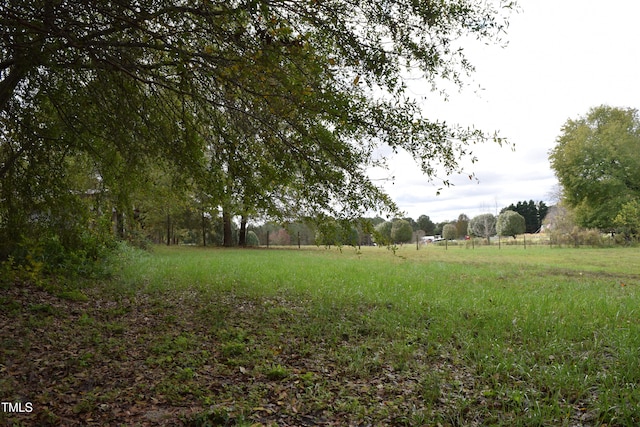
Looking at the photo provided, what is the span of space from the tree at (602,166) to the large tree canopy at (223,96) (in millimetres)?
26498

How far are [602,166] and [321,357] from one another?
29.1 meters

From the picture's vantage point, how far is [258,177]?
6.15 metres

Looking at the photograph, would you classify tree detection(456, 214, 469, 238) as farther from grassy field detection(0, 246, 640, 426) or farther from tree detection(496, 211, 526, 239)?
grassy field detection(0, 246, 640, 426)

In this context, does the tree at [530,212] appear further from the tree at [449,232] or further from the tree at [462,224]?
the tree at [449,232]

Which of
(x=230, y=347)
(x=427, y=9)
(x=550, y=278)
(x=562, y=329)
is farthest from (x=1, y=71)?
(x=550, y=278)

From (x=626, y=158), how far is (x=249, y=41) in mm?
29793

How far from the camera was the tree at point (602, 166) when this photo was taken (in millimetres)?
25438

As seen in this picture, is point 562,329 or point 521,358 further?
point 562,329

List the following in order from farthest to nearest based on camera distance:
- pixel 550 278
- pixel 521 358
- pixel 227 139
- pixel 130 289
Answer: pixel 550 278, pixel 130 289, pixel 227 139, pixel 521 358

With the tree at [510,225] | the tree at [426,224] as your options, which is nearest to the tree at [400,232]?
the tree at [510,225]

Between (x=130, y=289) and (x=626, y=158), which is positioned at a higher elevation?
(x=626, y=158)

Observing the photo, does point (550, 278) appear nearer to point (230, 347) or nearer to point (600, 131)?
point (230, 347)

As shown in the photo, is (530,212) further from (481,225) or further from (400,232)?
(400,232)

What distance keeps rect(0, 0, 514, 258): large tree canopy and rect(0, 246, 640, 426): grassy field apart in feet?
5.94
